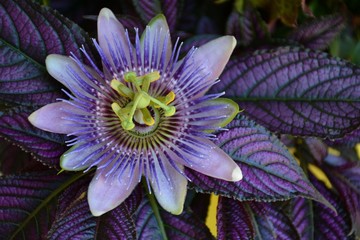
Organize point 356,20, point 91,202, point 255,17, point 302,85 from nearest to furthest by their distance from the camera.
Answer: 1. point 91,202
2. point 302,85
3. point 255,17
4. point 356,20

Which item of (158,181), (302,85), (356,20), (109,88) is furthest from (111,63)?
(356,20)

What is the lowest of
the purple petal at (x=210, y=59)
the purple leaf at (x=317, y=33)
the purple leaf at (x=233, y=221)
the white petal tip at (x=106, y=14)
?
the purple leaf at (x=233, y=221)

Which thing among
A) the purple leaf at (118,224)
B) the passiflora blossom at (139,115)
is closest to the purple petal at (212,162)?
the passiflora blossom at (139,115)

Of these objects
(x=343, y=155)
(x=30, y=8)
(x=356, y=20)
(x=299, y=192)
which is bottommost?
(x=299, y=192)

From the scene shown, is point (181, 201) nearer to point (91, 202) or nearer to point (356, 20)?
point (91, 202)

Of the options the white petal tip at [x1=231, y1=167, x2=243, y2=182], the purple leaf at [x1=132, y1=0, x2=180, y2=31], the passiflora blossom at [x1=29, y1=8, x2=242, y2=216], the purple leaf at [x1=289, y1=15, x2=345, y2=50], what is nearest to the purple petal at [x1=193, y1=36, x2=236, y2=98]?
the passiflora blossom at [x1=29, y1=8, x2=242, y2=216]

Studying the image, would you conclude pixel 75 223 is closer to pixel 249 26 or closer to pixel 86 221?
pixel 86 221

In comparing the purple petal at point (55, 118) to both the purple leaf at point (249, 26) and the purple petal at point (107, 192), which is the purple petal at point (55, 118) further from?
the purple leaf at point (249, 26)
